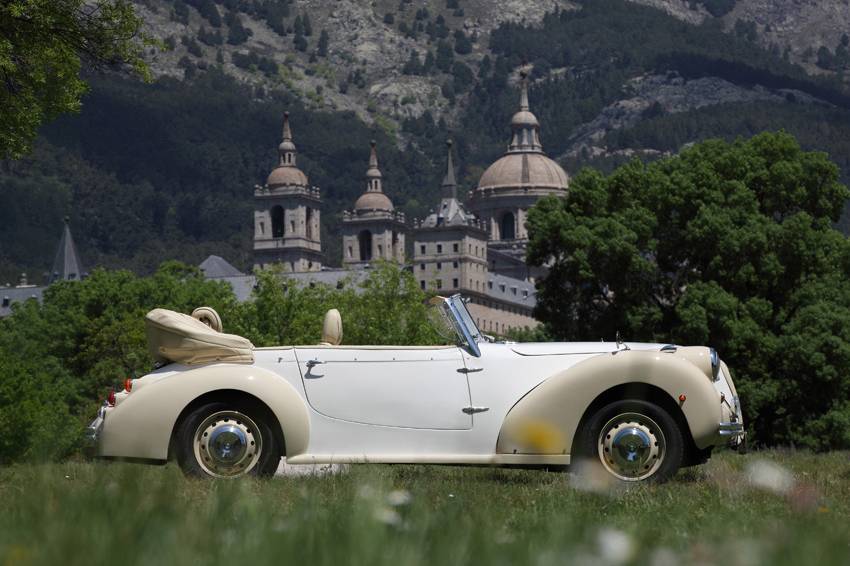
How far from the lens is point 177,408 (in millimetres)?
11688

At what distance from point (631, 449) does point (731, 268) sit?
112ft

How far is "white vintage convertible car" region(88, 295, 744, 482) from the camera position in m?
11.7

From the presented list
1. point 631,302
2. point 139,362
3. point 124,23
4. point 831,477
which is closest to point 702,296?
point 631,302

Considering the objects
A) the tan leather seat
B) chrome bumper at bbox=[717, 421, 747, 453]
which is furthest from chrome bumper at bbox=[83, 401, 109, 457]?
chrome bumper at bbox=[717, 421, 747, 453]

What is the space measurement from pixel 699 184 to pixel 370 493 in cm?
4146

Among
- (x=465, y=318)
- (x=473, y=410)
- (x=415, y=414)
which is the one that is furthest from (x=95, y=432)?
(x=465, y=318)

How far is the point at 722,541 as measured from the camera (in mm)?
5738

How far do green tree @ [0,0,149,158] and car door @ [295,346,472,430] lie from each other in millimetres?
8255

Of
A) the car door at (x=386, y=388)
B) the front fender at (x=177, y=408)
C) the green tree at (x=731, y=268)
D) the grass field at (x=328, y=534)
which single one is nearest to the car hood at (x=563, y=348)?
the car door at (x=386, y=388)

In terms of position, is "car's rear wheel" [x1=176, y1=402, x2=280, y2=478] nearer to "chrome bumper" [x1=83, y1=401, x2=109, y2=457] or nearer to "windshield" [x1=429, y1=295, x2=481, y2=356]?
"chrome bumper" [x1=83, y1=401, x2=109, y2=457]

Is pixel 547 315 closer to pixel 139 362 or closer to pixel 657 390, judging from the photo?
pixel 139 362

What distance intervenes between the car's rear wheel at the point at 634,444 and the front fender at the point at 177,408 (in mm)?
2052

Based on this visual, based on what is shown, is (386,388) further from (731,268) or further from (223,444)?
(731,268)

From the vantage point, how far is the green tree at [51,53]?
62.4ft
